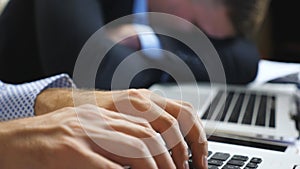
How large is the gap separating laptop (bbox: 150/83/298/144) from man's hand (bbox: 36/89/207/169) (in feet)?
0.64

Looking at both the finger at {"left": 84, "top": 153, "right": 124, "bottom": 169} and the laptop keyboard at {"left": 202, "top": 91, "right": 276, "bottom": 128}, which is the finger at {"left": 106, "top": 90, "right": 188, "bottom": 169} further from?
the laptop keyboard at {"left": 202, "top": 91, "right": 276, "bottom": 128}

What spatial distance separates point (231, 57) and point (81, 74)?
1.28 feet

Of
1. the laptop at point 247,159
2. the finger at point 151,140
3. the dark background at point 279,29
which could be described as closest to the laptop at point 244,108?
the laptop at point 247,159

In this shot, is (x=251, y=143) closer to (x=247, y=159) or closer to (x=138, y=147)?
(x=247, y=159)

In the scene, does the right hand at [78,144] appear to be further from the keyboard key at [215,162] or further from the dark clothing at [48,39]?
the dark clothing at [48,39]

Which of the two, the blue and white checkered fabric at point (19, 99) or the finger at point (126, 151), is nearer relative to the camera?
the finger at point (126, 151)

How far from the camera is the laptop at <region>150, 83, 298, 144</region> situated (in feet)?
2.17

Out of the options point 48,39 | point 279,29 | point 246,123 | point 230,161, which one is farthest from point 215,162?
point 279,29

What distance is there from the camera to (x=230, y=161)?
1.54 feet

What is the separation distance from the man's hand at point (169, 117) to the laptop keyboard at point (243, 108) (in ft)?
0.86

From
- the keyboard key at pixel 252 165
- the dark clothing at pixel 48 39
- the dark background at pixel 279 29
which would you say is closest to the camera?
the keyboard key at pixel 252 165

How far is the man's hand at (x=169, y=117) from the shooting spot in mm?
420

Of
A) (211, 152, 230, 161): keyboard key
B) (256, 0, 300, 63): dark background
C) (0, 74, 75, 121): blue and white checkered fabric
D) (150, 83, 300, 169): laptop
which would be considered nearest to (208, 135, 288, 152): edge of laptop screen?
(150, 83, 300, 169): laptop

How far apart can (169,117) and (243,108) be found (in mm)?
381
